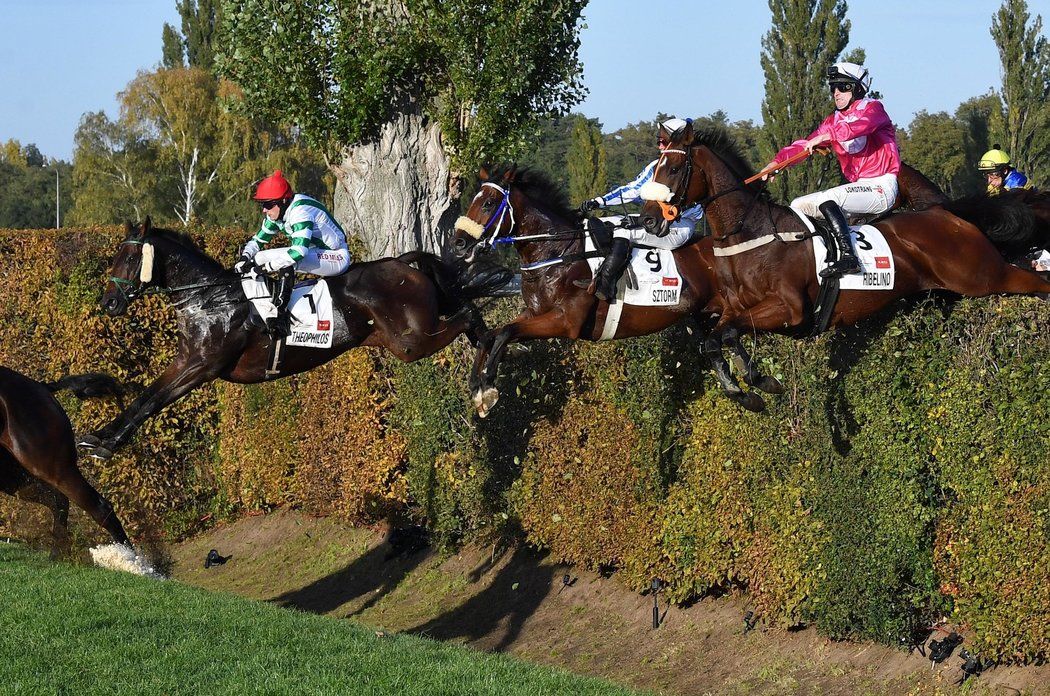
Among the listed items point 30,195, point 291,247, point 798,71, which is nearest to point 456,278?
point 291,247

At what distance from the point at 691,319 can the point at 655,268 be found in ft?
1.57

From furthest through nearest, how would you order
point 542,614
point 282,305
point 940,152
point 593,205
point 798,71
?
point 940,152 < point 798,71 < point 542,614 < point 282,305 < point 593,205

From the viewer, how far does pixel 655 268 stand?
858cm

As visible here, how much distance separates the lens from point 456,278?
1048cm

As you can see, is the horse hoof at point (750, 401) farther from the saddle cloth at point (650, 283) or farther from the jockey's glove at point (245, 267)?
the jockey's glove at point (245, 267)

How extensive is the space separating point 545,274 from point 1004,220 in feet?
10.2

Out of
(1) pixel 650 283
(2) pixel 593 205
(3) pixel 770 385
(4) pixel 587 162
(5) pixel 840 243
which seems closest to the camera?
(3) pixel 770 385

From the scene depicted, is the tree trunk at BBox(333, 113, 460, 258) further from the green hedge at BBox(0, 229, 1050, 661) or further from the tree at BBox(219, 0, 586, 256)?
the green hedge at BBox(0, 229, 1050, 661)

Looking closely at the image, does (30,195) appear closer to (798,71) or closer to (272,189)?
(798,71)

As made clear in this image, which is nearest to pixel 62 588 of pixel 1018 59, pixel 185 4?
pixel 1018 59

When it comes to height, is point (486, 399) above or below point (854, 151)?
below

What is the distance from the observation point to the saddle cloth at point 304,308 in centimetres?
966

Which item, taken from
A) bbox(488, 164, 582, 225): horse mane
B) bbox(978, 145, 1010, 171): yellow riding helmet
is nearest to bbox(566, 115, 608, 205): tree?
bbox(978, 145, 1010, 171): yellow riding helmet

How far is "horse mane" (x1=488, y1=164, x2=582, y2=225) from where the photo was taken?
927 centimetres
